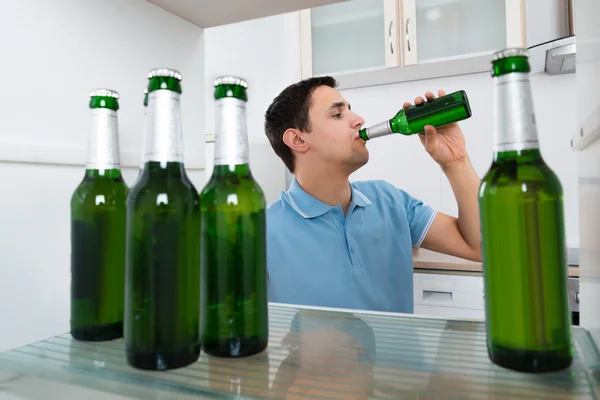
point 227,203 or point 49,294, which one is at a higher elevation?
point 227,203

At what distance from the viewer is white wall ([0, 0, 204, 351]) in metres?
0.59

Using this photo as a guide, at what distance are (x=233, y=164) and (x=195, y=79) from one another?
0.47 m

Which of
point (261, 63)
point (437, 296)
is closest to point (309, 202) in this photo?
point (437, 296)

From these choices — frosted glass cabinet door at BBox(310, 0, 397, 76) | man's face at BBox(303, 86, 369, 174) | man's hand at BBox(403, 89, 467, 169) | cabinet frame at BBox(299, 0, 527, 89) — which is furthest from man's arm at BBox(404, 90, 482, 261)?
frosted glass cabinet door at BBox(310, 0, 397, 76)

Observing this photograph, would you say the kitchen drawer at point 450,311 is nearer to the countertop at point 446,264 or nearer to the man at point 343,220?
the countertop at point 446,264

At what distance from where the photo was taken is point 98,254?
55cm

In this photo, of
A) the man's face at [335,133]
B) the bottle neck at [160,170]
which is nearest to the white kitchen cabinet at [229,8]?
the bottle neck at [160,170]

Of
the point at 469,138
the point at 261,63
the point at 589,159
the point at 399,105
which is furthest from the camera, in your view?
the point at 261,63

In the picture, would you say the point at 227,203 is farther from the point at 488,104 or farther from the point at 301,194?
the point at 488,104

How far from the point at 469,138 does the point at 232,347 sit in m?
2.29

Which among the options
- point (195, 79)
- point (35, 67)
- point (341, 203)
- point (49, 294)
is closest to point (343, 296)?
point (341, 203)

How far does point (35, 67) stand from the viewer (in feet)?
2.03

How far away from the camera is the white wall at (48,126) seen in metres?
0.59

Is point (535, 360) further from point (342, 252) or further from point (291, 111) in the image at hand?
point (291, 111)
